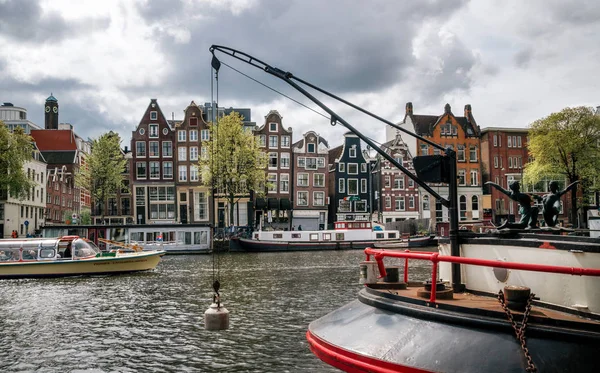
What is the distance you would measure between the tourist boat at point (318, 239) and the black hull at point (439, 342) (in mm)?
45811

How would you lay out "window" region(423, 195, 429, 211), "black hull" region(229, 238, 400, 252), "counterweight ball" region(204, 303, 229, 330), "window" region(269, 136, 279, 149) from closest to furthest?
"counterweight ball" region(204, 303, 229, 330) → "black hull" region(229, 238, 400, 252) → "window" region(269, 136, 279, 149) → "window" region(423, 195, 429, 211)

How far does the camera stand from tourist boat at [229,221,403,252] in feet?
177

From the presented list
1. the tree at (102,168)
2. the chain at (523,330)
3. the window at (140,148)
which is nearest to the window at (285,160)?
the window at (140,148)

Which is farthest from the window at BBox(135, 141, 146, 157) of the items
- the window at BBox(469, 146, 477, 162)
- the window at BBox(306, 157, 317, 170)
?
the window at BBox(469, 146, 477, 162)

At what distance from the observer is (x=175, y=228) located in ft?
169

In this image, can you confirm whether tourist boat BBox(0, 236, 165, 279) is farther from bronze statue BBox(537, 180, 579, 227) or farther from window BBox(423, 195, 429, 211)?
window BBox(423, 195, 429, 211)

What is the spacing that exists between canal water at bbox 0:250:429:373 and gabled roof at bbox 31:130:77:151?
79.2 m

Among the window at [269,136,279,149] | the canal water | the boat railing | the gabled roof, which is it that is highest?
the gabled roof

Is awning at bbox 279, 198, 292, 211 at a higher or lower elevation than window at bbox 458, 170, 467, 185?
lower

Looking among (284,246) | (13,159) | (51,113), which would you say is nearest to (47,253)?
(284,246)

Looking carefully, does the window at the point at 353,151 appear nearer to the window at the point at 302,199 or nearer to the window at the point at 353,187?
the window at the point at 353,187

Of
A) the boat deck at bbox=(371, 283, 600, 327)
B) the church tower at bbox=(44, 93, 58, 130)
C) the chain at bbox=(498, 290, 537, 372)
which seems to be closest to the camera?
the chain at bbox=(498, 290, 537, 372)

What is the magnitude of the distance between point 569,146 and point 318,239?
1141 inches

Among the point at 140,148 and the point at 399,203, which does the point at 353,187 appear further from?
the point at 140,148
